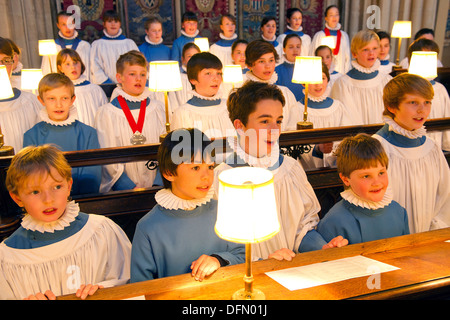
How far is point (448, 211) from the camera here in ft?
10.9

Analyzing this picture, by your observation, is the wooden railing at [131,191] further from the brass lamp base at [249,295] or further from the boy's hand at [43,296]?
the brass lamp base at [249,295]

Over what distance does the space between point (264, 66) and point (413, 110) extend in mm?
2494

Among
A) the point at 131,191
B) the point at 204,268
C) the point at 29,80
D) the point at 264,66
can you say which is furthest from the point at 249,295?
the point at 29,80

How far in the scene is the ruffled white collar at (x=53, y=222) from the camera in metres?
2.33

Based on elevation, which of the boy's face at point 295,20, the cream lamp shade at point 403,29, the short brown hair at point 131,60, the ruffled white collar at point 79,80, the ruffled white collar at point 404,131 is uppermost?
the boy's face at point 295,20

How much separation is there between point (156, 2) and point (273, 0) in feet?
10.8

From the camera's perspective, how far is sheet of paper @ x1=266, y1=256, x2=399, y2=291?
76.4 inches

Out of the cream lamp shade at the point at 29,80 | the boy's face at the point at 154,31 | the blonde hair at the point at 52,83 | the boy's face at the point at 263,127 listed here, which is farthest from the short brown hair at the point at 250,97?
the boy's face at the point at 154,31

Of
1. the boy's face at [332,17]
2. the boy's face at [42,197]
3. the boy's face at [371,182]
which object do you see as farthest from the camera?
the boy's face at [332,17]

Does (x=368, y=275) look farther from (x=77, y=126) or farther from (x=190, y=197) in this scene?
(x=77, y=126)

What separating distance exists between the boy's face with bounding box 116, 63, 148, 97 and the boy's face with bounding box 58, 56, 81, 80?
163cm

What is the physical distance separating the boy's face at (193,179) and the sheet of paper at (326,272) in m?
0.61

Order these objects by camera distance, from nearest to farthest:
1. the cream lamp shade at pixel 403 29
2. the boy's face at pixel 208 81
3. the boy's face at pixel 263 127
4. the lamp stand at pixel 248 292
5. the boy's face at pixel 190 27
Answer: the lamp stand at pixel 248 292, the boy's face at pixel 263 127, the boy's face at pixel 208 81, the cream lamp shade at pixel 403 29, the boy's face at pixel 190 27
